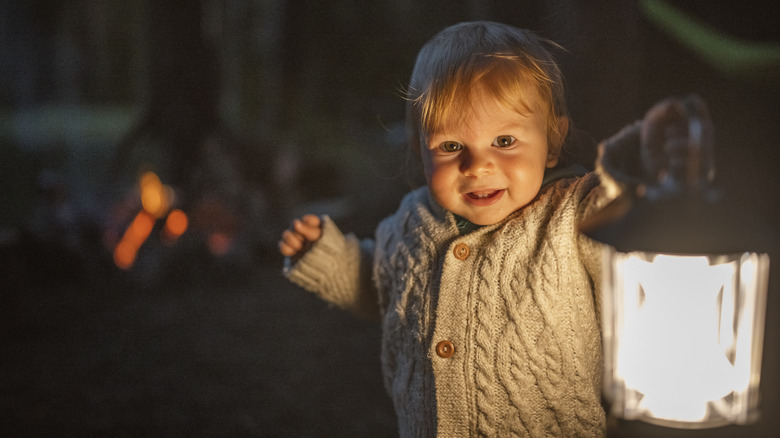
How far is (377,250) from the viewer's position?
1181 mm

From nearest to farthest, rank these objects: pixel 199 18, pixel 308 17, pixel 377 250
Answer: pixel 377 250, pixel 308 17, pixel 199 18

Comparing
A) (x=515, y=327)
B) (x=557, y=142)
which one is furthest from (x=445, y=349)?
(x=557, y=142)

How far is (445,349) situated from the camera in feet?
3.16

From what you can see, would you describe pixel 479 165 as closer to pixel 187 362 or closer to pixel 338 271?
pixel 338 271

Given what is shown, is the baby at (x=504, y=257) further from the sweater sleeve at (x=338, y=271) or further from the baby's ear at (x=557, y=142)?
the sweater sleeve at (x=338, y=271)

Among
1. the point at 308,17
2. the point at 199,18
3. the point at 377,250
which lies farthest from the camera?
the point at 199,18

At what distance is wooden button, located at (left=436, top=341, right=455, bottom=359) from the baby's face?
0.62 feet

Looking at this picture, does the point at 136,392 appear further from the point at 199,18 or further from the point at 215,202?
the point at 199,18

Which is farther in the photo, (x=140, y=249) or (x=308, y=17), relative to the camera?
(x=140, y=249)

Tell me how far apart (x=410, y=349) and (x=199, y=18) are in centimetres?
196

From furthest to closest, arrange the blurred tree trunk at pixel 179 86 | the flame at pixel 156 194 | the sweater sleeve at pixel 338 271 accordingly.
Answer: the flame at pixel 156 194 → the blurred tree trunk at pixel 179 86 → the sweater sleeve at pixel 338 271

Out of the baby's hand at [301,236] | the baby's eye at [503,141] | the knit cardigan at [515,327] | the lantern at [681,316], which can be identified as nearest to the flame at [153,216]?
the baby's hand at [301,236]

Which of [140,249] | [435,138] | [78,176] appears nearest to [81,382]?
[140,249]

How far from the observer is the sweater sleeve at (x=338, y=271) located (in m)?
1.20
